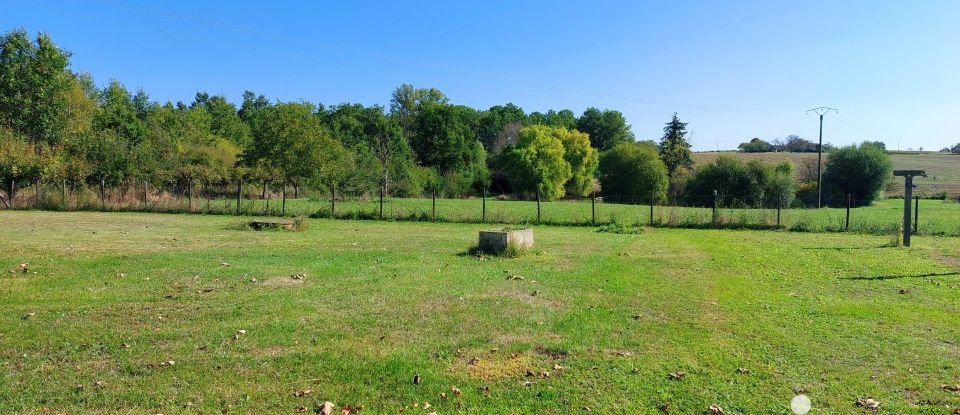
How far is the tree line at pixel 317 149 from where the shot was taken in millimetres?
34969

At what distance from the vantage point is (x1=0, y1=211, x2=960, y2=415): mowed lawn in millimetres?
4863

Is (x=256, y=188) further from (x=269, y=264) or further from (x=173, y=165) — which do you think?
(x=269, y=264)

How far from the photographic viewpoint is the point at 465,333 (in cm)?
676

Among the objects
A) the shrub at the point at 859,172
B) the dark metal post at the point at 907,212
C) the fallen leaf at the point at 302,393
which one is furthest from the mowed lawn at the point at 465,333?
the shrub at the point at 859,172

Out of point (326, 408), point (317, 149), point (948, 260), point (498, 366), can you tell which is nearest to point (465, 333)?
point (498, 366)

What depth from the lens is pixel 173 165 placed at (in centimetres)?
4122

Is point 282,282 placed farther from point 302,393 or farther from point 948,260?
point 948,260

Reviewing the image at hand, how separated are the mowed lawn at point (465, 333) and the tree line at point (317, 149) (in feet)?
49.8

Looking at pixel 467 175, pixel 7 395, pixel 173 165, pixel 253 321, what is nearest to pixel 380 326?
pixel 253 321

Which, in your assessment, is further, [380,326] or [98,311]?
[98,311]

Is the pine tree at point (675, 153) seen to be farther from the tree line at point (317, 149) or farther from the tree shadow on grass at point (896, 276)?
the tree shadow on grass at point (896, 276)

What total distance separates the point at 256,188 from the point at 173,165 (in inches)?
329

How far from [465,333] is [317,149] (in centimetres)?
3826

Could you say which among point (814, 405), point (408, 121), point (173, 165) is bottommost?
point (814, 405)
